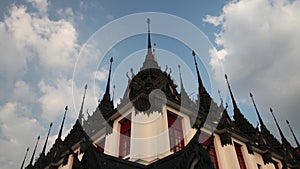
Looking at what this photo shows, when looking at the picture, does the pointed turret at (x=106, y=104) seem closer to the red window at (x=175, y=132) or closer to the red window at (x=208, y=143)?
the red window at (x=175, y=132)

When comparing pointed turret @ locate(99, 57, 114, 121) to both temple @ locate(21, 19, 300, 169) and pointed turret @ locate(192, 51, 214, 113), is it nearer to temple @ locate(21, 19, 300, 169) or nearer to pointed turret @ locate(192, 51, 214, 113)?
temple @ locate(21, 19, 300, 169)

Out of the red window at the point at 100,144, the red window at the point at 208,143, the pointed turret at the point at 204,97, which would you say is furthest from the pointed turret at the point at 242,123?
the red window at the point at 100,144

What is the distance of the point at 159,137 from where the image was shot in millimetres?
14453

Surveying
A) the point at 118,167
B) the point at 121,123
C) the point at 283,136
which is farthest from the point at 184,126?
the point at 283,136

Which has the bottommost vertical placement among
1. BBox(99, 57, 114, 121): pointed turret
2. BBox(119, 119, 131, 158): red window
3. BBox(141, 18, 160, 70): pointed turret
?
BBox(119, 119, 131, 158): red window

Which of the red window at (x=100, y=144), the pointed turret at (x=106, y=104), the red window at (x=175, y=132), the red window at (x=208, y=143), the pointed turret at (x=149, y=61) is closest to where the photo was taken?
the red window at (x=175, y=132)

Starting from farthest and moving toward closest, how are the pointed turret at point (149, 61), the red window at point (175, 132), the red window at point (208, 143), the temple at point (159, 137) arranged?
1. the pointed turret at point (149, 61)
2. the red window at point (208, 143)
3. the red window at point (175, 132)
4. the temple at point (159, 137)

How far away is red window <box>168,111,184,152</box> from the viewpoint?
15064mm

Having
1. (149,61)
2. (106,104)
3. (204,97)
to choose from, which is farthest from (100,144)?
(204,97)

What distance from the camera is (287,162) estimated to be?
80.0 ft

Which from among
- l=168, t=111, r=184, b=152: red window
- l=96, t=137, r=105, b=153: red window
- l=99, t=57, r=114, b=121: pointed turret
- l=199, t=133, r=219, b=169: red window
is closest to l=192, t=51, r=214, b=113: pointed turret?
l=199, t=133, r=219, b=169: red window

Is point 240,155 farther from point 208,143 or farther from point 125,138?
point 125,138

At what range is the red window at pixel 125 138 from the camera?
50.4ft

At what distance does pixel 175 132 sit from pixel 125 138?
3036 millimetres
